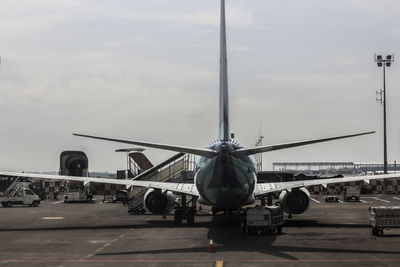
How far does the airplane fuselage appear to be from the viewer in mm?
38688

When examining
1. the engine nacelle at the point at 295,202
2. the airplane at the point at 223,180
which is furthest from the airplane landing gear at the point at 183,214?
the engine nacelle at the point at 295,202

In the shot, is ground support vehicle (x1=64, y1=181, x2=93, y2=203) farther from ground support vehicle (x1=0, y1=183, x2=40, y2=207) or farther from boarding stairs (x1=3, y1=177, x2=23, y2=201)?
ground support vehicle (x1=0, y1=183, x2=40, y2=207)

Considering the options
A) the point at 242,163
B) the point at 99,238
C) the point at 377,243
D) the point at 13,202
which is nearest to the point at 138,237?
the point at 99,238

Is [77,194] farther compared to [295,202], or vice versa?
[77,194]

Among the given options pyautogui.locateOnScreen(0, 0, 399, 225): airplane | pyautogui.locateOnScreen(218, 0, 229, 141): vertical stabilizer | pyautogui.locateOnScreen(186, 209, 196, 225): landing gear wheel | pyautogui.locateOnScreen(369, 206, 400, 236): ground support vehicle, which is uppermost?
pyautogui.locateOnScreen(218, 0, 229, 141): vertical stabilizer

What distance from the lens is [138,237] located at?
40750mm

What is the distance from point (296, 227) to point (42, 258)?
22.0 meters

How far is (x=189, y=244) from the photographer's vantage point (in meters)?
36.2

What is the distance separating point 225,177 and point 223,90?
31.1 ft

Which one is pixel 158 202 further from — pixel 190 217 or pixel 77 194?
pixel 77 194

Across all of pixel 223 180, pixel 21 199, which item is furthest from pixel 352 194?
pixel 223 180

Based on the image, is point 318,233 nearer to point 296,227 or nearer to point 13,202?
point 296,227

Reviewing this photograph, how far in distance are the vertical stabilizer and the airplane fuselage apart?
3044 mm

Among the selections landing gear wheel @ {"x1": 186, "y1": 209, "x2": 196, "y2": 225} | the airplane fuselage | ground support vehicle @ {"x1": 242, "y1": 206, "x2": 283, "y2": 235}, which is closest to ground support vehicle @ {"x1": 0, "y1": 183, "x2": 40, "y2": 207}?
landing gear wheel @ {"x1": 186, "y1": 209, "x2": 196, "y2": 225}
